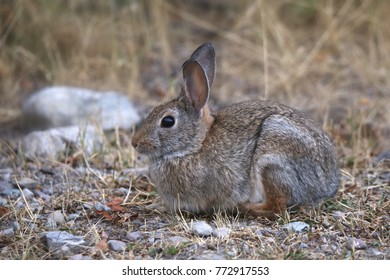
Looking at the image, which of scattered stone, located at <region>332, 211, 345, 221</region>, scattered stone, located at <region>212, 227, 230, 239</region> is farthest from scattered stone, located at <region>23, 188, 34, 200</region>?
scattered stone, located at <region>332, 211, 345, 221</region>

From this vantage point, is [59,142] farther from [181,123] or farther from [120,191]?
[181,123]

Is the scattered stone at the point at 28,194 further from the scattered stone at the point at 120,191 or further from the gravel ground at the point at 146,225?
the scattered stone at the point at 120,191

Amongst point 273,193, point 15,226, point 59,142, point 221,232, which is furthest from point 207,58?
point 59,142

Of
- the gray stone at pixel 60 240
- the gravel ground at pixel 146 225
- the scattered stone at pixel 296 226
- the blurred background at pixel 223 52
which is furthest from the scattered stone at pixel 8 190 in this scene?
the blurred background at pixel 223 52

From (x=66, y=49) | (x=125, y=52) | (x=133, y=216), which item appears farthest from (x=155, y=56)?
(x=133, y=216)

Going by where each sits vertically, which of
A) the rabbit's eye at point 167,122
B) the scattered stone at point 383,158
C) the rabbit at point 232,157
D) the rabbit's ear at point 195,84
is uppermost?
the rabbit's ear at point 195,84

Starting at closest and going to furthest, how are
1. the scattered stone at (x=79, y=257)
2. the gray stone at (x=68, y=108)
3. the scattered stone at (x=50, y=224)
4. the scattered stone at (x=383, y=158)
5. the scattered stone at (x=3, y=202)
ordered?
the scattered stone at (x=79, y=257) → the scattered stone at (x=50, y=224) → the scattered stone at (x=3, y=202) → the scattered stone at (x=383, y=158) → the gray stone at (x=68, y=108)

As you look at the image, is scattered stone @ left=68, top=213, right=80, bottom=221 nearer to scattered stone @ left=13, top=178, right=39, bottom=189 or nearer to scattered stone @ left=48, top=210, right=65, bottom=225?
scattered stone @ left=48, top=210, right=65, bottom=225
